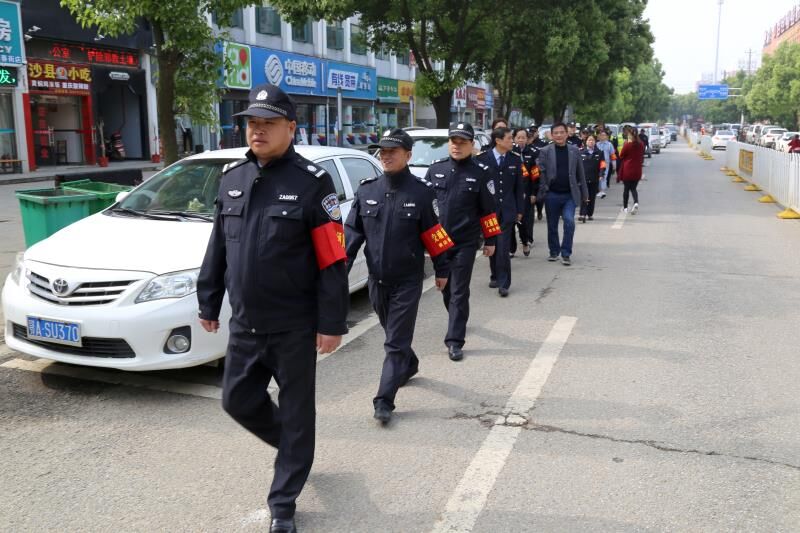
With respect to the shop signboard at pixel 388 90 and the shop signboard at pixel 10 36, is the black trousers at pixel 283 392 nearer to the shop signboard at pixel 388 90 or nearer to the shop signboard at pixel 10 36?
the shop signboard at pixel 10 36

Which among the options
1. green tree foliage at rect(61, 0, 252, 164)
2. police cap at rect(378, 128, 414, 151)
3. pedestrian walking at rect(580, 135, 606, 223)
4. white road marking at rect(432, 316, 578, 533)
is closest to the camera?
white road marking at rect(432, 316, 578, 533)

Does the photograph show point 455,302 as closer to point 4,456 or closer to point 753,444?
point 753,444

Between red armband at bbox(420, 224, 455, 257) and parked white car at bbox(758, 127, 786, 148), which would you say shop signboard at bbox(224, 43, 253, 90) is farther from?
parked white car at bbox(758, 127, 786, 148)

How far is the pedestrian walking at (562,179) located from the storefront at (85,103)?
18663 millimetres

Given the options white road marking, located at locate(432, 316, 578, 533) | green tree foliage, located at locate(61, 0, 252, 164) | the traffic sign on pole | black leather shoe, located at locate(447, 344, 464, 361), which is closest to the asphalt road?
white road marking, located at locate(432, 316, 578, 533)

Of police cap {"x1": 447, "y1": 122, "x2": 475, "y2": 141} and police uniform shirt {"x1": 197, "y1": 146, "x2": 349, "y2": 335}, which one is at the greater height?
police cap {"x1": 447, "y1": 122, "x2": 475, "y2": 141}

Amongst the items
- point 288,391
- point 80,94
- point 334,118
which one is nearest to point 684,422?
point 288,391

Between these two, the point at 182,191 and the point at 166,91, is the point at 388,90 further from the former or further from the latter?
the point at 182,191

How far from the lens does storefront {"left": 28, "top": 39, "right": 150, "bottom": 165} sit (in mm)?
23328

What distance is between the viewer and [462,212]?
608 centimetres

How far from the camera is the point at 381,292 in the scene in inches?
190

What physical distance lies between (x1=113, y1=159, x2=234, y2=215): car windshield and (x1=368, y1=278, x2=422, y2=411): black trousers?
1.90 meters


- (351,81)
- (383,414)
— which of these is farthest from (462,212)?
(351,81)

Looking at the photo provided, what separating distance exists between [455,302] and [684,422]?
6.49 feet
